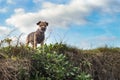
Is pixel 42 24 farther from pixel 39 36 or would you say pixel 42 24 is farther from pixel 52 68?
pixel 52 68

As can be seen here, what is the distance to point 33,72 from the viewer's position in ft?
29.4

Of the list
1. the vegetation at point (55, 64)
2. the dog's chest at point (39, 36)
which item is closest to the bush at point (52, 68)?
the vegetation at point (55, 64)

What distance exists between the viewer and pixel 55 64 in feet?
30.3

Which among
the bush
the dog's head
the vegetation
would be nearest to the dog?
the dog's head

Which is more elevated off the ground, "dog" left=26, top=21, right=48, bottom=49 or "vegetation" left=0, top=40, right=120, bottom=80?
"dog" left=26, top=21, right=48, bottom=49

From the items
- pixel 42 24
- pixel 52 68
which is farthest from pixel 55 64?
pixel 42 24

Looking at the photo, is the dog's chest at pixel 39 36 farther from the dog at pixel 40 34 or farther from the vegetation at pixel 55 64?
the vegetation at pixel 55 64

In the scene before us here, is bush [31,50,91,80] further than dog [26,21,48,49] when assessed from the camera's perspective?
No

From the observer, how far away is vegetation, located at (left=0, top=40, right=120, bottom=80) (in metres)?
8.79

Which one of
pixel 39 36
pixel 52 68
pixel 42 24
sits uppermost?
pixel 42 24

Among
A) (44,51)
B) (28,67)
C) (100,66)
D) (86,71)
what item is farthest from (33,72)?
(100,66)

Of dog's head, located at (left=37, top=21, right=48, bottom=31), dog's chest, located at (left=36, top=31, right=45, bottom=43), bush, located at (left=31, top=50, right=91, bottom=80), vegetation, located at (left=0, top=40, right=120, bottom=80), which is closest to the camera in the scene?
vegetation, located at (left=0, top=40, right=120, bottom=80)

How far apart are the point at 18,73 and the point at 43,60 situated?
2.68 feet

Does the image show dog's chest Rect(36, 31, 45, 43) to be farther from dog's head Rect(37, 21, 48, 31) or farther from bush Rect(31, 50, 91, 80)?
bush Rect(31, 50, 91, 80)
